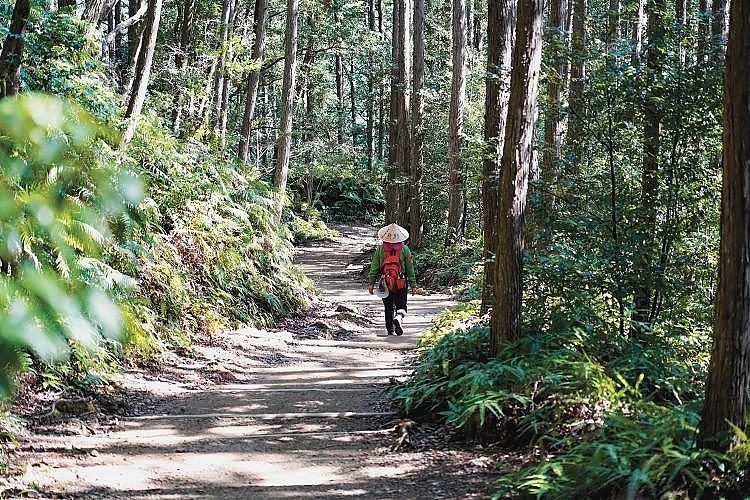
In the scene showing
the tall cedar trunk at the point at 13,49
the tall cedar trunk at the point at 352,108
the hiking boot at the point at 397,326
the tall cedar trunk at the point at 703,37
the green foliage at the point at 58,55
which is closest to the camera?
the tall cedar trunk at the point at 13,49

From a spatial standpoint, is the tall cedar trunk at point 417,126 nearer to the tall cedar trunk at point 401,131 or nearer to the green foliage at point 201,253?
the tall cedar trunk at point 401,131

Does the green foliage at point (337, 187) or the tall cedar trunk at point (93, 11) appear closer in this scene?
the tall cedar trunk at point (93, 11)

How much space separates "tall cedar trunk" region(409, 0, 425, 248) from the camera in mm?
23656

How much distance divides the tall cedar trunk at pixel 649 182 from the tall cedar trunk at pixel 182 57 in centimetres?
1146

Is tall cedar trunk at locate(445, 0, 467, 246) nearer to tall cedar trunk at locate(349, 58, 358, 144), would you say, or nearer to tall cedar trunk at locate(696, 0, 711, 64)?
tall cedar trunk at locate(696, 0, 711, 64)

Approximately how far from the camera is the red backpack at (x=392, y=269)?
11430 mm

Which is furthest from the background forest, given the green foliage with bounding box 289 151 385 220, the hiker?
the green foliage with bounding box 289 151 385 220

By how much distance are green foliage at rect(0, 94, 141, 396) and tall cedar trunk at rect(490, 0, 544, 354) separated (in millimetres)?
6651

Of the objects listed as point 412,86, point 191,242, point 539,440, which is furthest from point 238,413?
point 412,86

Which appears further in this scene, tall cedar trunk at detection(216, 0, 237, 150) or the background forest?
tall cedar trunk at detection(216, 0, 237, 150)

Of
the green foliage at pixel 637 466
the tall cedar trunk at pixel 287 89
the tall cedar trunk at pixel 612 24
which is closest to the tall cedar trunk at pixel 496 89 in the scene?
the tall cedar trunk at pixel 612 24

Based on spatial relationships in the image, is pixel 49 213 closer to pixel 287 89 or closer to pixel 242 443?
pixel 242 443

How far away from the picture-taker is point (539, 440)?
5770mm

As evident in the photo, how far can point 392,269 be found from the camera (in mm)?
11453
